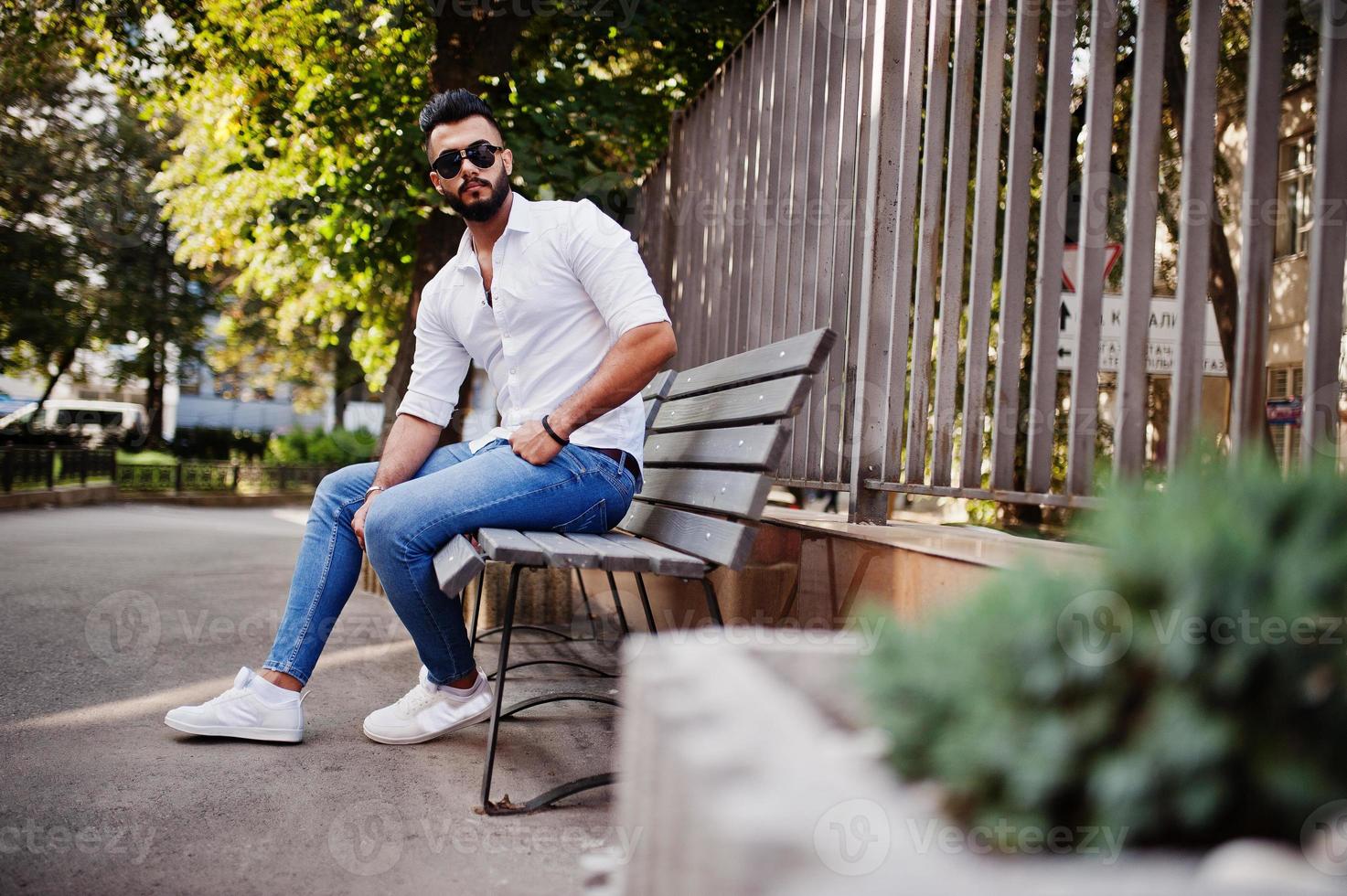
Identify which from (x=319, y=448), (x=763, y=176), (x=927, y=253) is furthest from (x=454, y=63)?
Result: (x=319, y=448)

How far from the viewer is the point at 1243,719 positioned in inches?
37.6

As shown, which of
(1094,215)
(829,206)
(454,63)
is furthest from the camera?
(454,63)

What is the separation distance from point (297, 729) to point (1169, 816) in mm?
2802

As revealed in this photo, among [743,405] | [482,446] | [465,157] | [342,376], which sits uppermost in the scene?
[342,376]

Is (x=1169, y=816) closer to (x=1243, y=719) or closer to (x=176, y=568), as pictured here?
(x=1243, y=719)

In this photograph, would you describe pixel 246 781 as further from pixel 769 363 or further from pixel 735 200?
pixel 735 200

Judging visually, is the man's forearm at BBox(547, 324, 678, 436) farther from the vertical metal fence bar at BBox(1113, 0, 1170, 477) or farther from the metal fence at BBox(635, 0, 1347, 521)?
the vertical metal fence bar at BBox(1113, 0, 1170, 477)

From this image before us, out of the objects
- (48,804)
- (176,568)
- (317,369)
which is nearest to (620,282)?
(48,804)

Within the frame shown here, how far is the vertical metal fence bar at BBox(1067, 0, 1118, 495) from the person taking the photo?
2.35 metres

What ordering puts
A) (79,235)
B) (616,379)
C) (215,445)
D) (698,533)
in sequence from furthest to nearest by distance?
(215,445)
(79,235)
(616,379)
(698,533)

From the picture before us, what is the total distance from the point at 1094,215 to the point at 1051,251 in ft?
0.46

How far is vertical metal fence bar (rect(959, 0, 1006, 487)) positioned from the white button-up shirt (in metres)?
0.89

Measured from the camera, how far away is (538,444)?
10.2 feet

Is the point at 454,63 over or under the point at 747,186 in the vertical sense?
over
